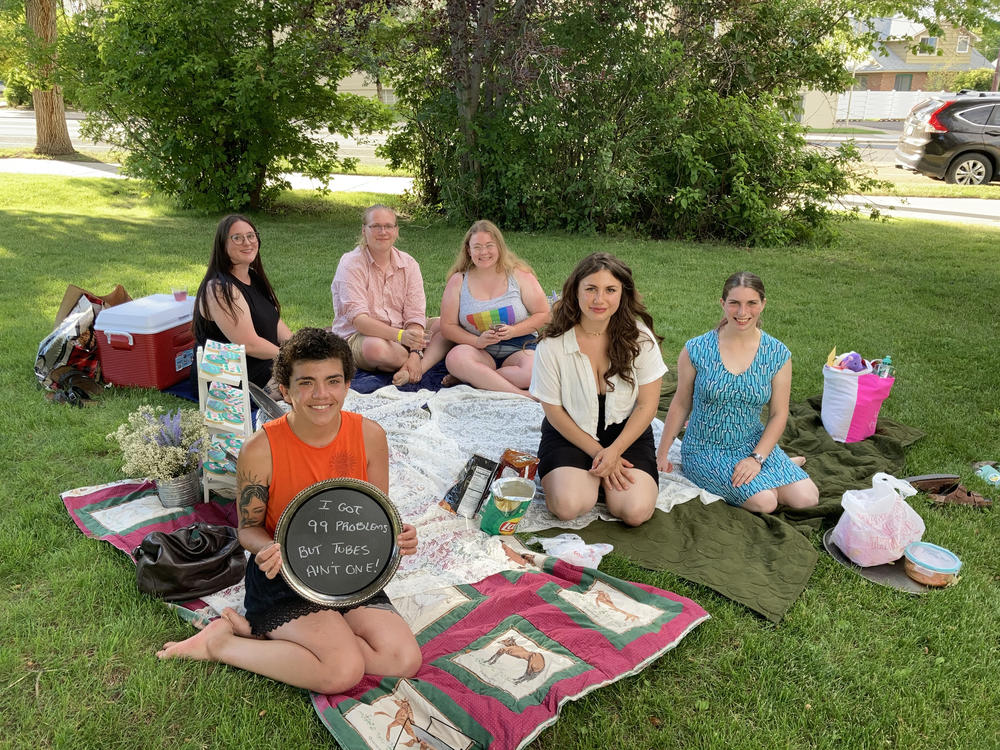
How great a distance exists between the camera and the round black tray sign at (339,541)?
2.41 metres

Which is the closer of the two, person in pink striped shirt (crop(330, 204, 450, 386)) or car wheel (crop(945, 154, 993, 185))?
person in pink striped shirt (crop(330, 204, 450, 386))

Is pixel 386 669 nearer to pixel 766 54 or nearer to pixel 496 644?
pixel 496 644

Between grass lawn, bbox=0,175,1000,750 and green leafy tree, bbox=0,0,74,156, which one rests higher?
green leafy tree, bbox=0,0,74,156

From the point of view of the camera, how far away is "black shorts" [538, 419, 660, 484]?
3680 millimetres

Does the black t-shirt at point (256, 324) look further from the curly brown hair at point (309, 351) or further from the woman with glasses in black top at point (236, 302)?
the curly brown hair at point (309, 351)

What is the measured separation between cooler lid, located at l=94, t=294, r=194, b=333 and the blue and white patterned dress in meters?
3.12

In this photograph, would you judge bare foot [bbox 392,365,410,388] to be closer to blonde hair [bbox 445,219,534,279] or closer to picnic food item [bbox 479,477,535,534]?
blonde hair [bbox 445,219,534,279]

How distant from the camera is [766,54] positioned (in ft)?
34.0

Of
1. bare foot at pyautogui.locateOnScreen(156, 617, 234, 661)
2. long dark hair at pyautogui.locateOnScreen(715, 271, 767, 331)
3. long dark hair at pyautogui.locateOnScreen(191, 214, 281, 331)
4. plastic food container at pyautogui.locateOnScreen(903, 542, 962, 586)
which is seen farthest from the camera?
long dark hair at pyautogui.locateOnScreen(191, 214, 281, 331)

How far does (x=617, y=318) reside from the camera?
12.0 ft

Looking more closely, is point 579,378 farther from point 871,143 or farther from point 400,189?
point 871,143

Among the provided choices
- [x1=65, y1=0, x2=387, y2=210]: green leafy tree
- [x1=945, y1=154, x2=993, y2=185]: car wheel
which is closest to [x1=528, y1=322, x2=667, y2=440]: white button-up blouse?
[x1=65, y1=0, x2=387, y2=210]: green leafy tree

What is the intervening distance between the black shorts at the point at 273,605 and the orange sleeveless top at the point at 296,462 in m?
0.18

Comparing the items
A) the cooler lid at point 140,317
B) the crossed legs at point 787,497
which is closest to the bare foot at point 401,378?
the cooler lid at point 140,317
